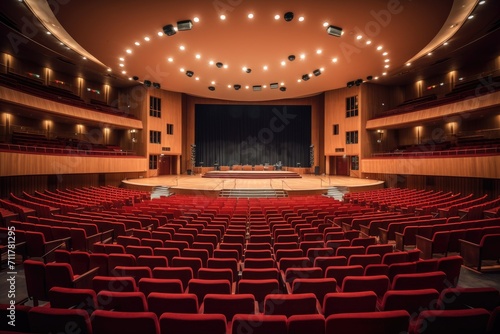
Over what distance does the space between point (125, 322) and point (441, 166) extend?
1611 cm

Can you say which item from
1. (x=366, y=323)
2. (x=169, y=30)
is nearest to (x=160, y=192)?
(x=169, y=30)

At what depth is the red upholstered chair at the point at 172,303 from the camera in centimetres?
212

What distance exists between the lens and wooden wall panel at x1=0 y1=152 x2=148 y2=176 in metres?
11.2

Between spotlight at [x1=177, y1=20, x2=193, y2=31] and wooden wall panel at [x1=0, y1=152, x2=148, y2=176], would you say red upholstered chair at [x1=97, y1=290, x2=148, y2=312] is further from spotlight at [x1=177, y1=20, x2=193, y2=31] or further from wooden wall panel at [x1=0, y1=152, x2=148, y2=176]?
wooden wall panel at [x1=0, y1=152, x2=148, y2=176]

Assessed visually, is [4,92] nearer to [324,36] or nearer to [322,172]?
[324,36]

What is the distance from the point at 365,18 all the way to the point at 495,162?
324 inches

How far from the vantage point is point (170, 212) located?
23.6ft

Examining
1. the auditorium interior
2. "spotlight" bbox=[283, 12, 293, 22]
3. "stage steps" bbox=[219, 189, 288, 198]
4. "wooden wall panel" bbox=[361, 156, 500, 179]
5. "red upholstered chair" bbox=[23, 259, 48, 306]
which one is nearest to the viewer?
the auditorium interior

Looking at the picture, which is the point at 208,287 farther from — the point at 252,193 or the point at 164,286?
the point at 252,193

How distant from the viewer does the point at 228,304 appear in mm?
2135

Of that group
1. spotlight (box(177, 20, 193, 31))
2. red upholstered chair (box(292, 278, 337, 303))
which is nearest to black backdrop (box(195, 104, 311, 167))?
spotlight (box(177, 20, 193, 31))

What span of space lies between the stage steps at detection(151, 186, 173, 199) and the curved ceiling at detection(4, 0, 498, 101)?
7.13 m

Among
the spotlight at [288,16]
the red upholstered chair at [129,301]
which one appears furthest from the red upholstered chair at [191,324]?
the spotlight at [288,16]

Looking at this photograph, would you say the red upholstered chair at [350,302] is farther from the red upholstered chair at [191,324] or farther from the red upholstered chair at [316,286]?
the red upholstered chair at [191,324]
